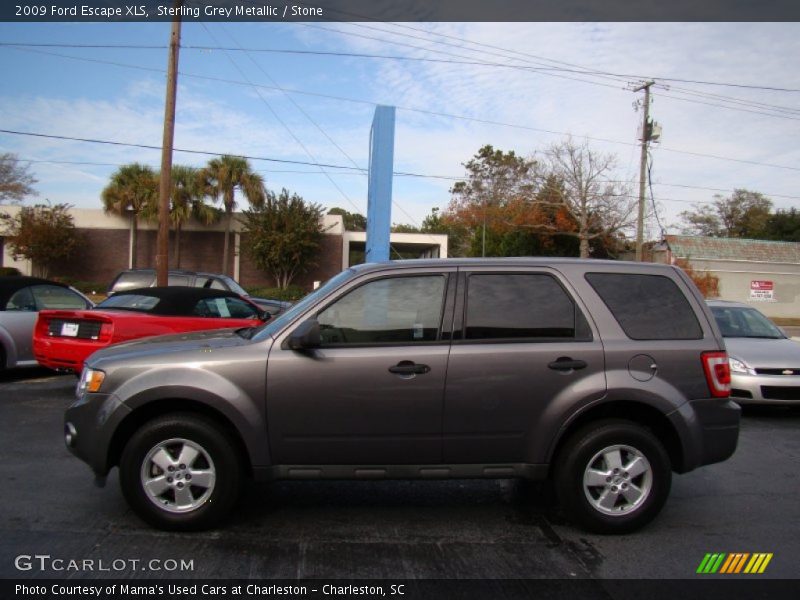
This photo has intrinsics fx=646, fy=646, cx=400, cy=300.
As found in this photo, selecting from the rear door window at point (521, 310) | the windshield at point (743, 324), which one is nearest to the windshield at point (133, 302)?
the rear door window at point (521, 310)

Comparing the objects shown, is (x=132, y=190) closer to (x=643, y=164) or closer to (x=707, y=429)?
(x=643, y=164)

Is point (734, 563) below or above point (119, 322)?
below

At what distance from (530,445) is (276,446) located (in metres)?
1.67

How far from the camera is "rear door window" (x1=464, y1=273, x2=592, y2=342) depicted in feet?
14.5

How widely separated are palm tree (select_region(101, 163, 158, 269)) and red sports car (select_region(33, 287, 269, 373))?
26210mm

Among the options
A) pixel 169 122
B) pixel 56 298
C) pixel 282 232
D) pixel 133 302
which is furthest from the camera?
pixel 282 232

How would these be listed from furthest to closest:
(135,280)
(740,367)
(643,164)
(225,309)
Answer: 1. (643,164)
2. (135,280)
3. (225,309)
4. (740,367)

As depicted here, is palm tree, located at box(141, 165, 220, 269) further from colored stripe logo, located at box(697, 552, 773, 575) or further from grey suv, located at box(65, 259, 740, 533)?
colored stripe logo, located at box(697, 552, 773, 575)

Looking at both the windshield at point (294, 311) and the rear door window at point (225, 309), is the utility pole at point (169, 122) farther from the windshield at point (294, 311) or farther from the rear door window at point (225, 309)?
the windshield at point (294, 311)

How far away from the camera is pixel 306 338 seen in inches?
162

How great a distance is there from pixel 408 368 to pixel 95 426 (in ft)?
6.77

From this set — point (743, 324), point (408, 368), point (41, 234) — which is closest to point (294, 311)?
point (408, 368)

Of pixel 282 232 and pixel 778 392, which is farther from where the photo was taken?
pixel 282 232
